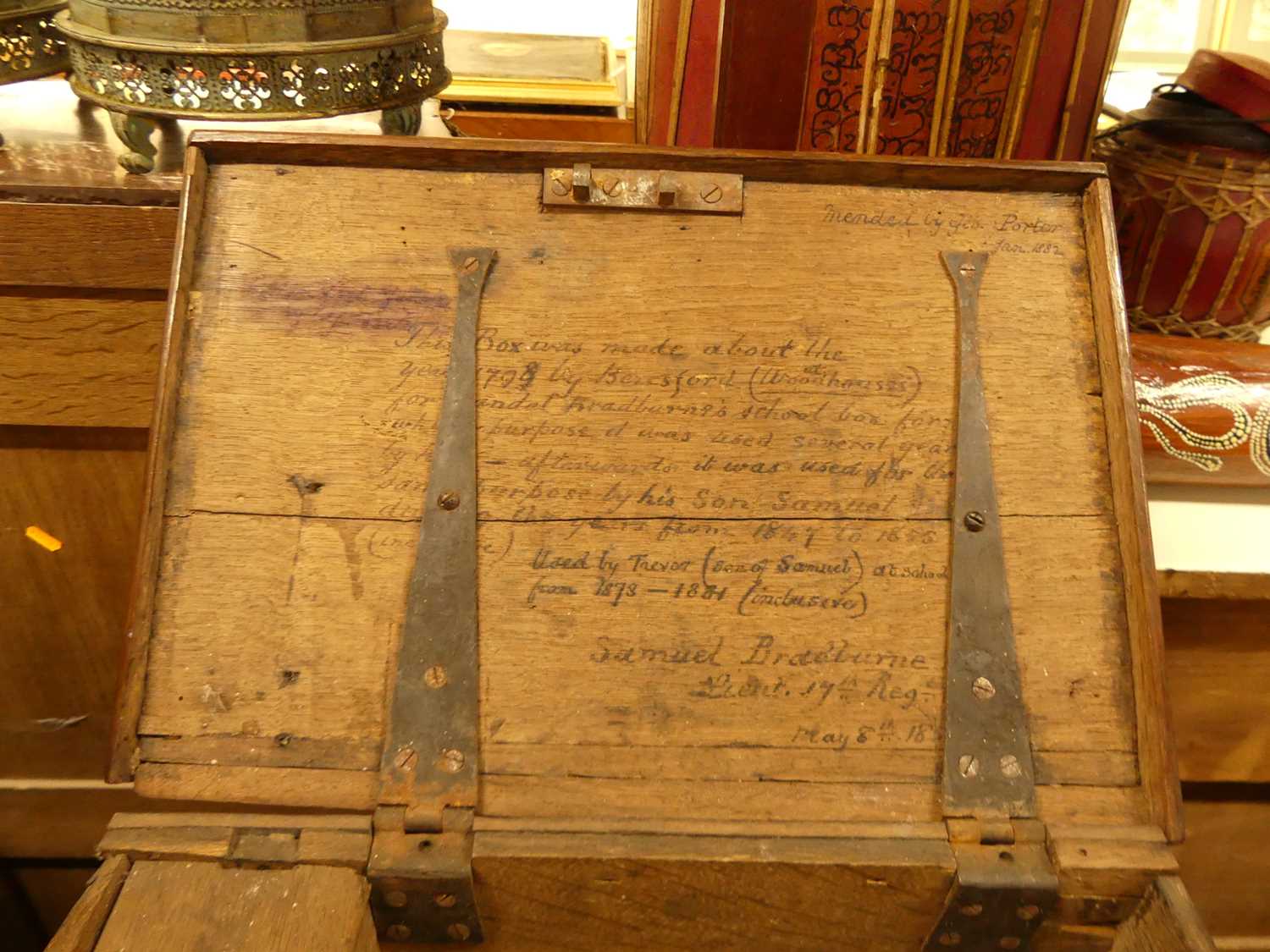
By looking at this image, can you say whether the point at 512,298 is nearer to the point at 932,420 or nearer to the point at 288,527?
the point at 288,527

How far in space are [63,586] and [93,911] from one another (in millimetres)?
696

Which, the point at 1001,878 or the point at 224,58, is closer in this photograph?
the point at 1001,878

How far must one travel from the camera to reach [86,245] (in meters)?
0.98

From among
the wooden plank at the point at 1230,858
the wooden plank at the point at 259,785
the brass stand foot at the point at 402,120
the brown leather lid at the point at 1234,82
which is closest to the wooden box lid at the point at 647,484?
the wooden plank at the point at 259,785

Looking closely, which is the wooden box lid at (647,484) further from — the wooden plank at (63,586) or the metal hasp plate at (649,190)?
the wooden plank at (63,586)

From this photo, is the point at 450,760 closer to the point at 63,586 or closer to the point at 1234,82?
the point at 63,586

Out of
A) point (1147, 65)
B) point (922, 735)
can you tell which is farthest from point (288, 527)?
point (1147, 65)

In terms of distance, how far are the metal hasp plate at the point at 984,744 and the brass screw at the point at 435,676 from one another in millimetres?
415

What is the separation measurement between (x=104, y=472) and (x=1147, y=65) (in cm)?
184

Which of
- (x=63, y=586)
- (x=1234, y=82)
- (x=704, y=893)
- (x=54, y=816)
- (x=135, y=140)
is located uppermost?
(x=1234, y=82)

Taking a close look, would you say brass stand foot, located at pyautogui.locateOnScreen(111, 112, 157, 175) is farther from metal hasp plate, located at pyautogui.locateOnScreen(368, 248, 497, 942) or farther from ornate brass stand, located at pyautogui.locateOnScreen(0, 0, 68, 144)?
metal hasp plate, located at pyautogui.locateOnScreen(368, 248, 497, 942)

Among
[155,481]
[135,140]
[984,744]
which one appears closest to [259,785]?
[155,481]

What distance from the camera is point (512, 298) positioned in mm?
803

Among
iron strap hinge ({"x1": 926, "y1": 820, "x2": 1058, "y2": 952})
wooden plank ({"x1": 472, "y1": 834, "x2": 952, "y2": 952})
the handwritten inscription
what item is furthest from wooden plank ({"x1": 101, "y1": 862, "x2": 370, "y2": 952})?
iron strap hinge ({"x1": 926, "y1": 820, "x2": 1058, "y2": 952})
